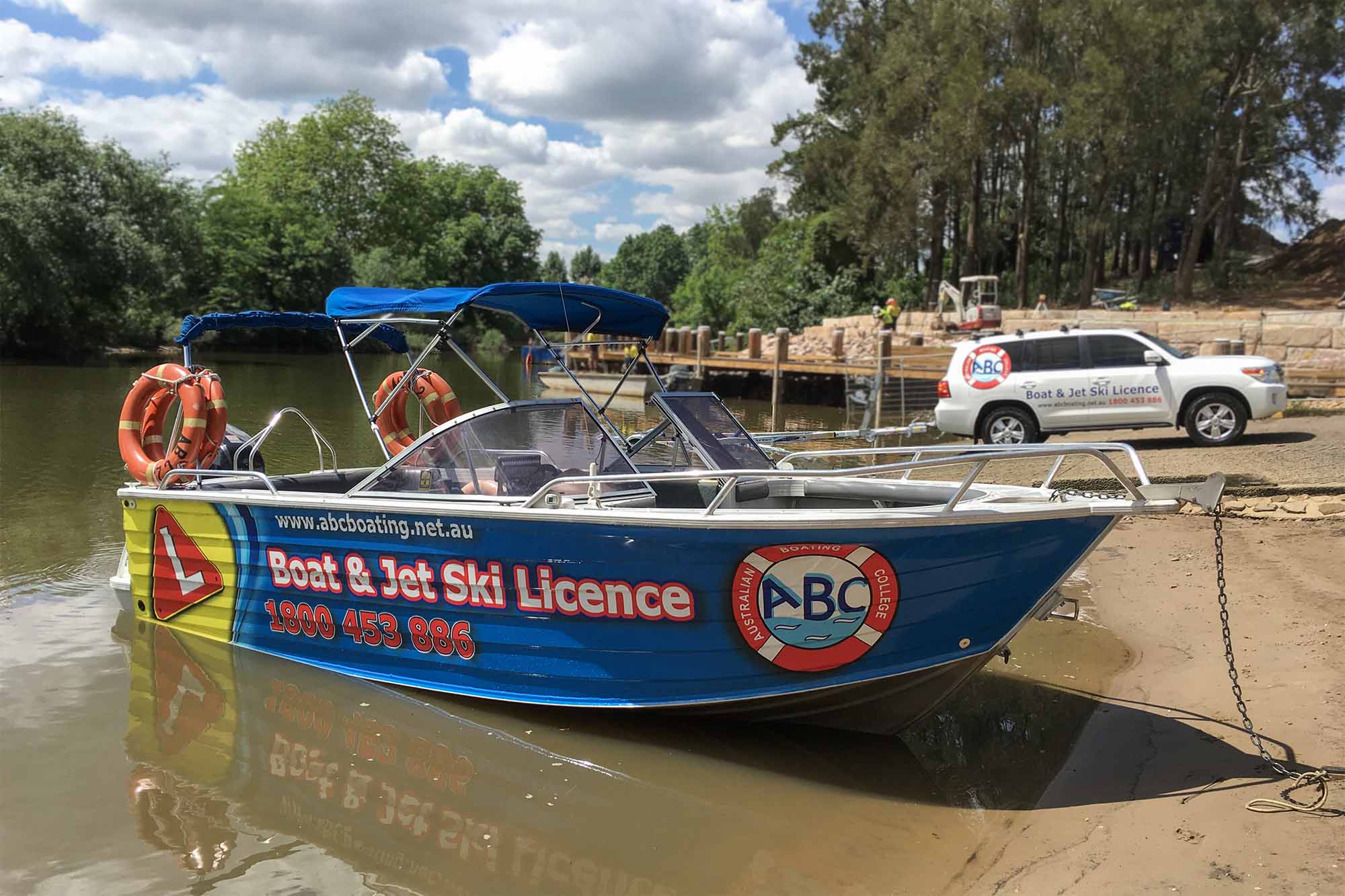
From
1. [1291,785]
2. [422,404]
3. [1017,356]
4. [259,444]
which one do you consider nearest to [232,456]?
[259,444]

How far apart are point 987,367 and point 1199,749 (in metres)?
9.30

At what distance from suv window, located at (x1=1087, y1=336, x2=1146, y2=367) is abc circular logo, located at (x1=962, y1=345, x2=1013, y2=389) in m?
1.13

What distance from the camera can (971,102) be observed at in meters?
32.0

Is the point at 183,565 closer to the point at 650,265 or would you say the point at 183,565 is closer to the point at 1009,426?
the point at 1009,426

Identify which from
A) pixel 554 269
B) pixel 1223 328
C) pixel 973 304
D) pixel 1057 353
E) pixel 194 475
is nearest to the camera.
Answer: pixel 194 475

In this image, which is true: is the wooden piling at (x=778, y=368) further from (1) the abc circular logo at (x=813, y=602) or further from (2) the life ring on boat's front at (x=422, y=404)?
(1) the abc circular logo at (x=813, y=602)

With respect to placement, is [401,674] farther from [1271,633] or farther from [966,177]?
[966,177]

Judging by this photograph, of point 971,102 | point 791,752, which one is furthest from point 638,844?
point 971,102

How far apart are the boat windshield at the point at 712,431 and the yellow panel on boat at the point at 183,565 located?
3.32m

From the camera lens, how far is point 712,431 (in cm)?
689

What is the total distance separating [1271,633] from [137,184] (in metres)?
42.0

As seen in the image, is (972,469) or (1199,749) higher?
(972,469)

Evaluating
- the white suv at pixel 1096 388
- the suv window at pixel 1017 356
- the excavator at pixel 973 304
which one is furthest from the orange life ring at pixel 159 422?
the excavator at pixel 973 304

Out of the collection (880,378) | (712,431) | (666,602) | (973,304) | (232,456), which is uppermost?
(973,304)
